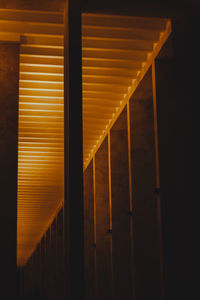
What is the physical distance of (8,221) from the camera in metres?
7.51

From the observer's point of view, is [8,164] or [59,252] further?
[59,252]

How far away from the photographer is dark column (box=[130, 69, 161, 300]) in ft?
31.9

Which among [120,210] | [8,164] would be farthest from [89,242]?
[8,164]

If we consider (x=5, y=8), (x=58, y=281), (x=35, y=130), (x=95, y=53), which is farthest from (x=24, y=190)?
(x=5, y=8)

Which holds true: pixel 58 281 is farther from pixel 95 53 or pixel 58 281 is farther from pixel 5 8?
pixel 5 8

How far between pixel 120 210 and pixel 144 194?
1.73 meters

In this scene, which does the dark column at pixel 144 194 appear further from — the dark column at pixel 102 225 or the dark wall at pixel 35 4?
the dark wall at pixel 35 4

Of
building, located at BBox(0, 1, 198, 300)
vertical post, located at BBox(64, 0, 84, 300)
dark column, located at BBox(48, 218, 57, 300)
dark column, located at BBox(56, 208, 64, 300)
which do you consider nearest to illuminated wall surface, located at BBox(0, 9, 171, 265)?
building, located at BBox(0, 1, 198, 300)

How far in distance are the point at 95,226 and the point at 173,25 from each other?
Answer: 690cm

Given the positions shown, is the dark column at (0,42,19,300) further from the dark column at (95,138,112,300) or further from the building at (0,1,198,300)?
the dark column at (95,138,112,300)

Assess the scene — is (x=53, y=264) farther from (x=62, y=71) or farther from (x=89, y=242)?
(x=62, y=71)

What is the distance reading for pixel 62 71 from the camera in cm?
989

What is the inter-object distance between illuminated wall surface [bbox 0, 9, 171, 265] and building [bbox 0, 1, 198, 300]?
0.08m

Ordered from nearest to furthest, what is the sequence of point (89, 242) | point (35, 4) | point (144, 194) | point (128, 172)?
point (35, 4)
point (144, 194)
point (128, 172)
point (89, 242)
